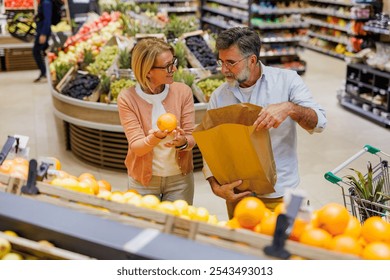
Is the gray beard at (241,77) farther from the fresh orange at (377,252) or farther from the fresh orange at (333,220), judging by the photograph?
the fresh orange at (377,252)

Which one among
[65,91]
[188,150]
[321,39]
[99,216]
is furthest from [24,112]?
[321,39]

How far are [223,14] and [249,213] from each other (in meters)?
11.8

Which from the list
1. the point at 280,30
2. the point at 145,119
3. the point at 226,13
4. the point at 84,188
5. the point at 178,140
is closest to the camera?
the point at 84,188

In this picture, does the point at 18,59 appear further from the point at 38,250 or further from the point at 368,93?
the point at 38,250

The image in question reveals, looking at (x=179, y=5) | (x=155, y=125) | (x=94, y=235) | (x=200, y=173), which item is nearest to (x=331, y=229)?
(x=94, y=235)

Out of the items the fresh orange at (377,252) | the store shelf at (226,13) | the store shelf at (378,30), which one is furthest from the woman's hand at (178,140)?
the store shelf at (226,13)

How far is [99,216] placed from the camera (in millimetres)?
1707

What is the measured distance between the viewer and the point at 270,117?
7.61 feet

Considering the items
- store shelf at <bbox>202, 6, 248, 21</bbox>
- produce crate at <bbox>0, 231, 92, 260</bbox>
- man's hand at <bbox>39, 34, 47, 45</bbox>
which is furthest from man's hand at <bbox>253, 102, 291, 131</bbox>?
store shelf at <bbox>202, 6, 248, 21</bbox>

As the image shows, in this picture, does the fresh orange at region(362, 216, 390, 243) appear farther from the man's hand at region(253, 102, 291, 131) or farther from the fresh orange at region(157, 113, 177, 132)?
the fresh orange at region(157, 113, 177, 132)

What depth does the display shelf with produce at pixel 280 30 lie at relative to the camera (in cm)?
1102

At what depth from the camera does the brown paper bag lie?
239cm

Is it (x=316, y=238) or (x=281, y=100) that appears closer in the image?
(x=316, y=238)

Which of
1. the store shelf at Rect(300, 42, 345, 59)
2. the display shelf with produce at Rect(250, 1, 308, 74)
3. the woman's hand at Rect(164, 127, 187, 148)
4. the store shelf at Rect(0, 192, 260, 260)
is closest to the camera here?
the store shelf at Rect(0, 192, 260, 260)
